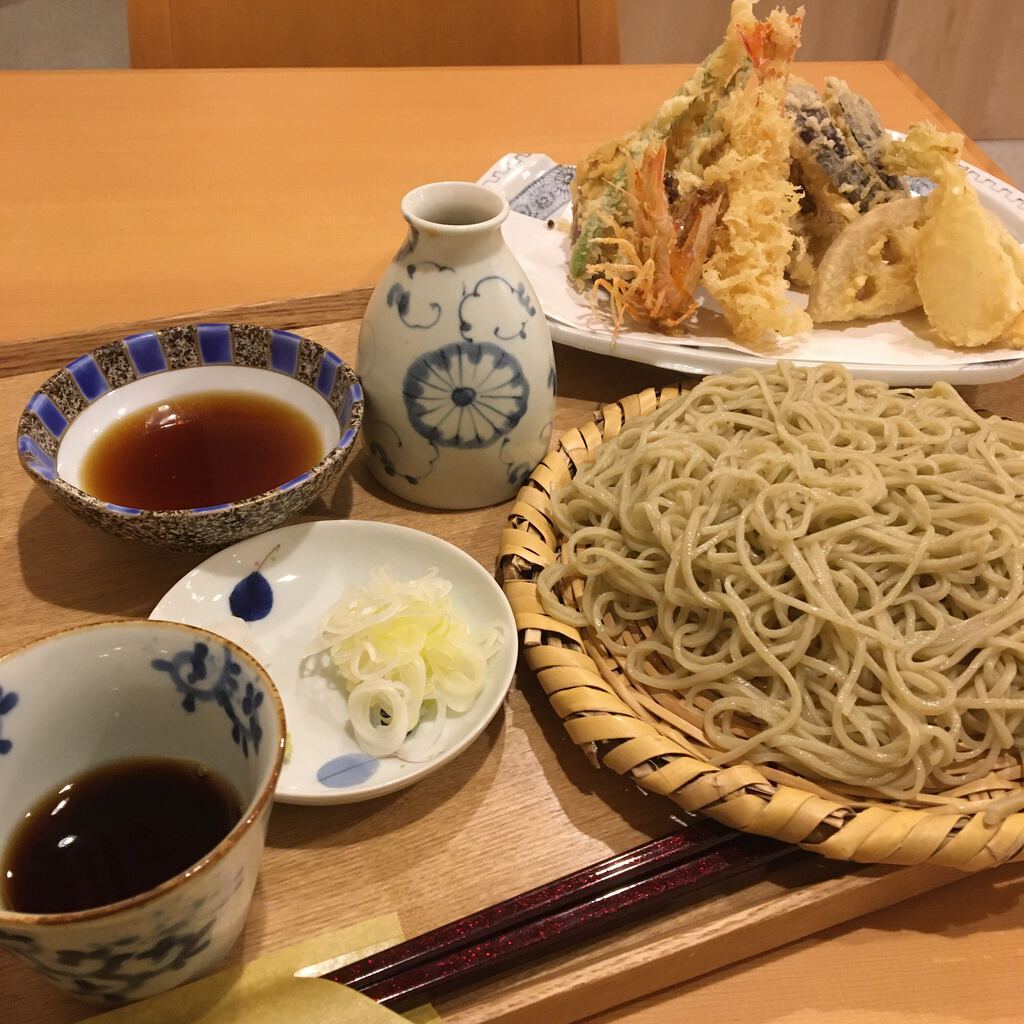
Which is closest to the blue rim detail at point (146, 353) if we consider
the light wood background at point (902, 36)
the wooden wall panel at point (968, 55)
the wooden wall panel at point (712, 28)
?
the wooden wall panel at point (712, 28)

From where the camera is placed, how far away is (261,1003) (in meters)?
0.77

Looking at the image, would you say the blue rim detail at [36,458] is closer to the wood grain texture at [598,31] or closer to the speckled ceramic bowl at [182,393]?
the speckled ceramic bowl at [182,393]

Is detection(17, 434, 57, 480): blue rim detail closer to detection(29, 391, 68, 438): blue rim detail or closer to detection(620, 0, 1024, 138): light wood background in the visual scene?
detection(29, 391, 68, 438): blue rim detail

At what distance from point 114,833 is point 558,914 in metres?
0.42

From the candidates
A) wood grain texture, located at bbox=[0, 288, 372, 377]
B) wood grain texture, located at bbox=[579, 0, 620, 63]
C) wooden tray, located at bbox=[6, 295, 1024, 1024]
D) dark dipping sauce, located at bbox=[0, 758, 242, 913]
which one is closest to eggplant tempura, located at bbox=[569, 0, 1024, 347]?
wood grain texture, located at bbox=[0, 288, 372, 377]

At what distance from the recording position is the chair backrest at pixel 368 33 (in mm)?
2590

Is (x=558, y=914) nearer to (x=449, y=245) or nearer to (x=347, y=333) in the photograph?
(x=449, y=245)

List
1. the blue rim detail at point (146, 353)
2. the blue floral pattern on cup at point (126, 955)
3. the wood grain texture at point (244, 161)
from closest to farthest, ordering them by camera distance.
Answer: the blue floral pattern on cup at point (126, 955)
the blue rim detail at point (146, 353)
the wood grain texture at point (244, 161)

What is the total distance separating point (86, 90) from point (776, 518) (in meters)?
2.38

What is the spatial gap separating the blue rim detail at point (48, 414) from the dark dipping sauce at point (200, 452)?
0.17 ft

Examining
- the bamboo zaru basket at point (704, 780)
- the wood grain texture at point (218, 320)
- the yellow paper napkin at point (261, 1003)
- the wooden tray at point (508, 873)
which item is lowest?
the wooden tray at point (508, 873)

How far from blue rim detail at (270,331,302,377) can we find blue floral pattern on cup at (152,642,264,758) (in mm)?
644

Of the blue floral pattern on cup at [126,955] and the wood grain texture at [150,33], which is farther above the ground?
the wood grain texture at [150,33]

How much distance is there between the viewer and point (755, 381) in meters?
1.39
